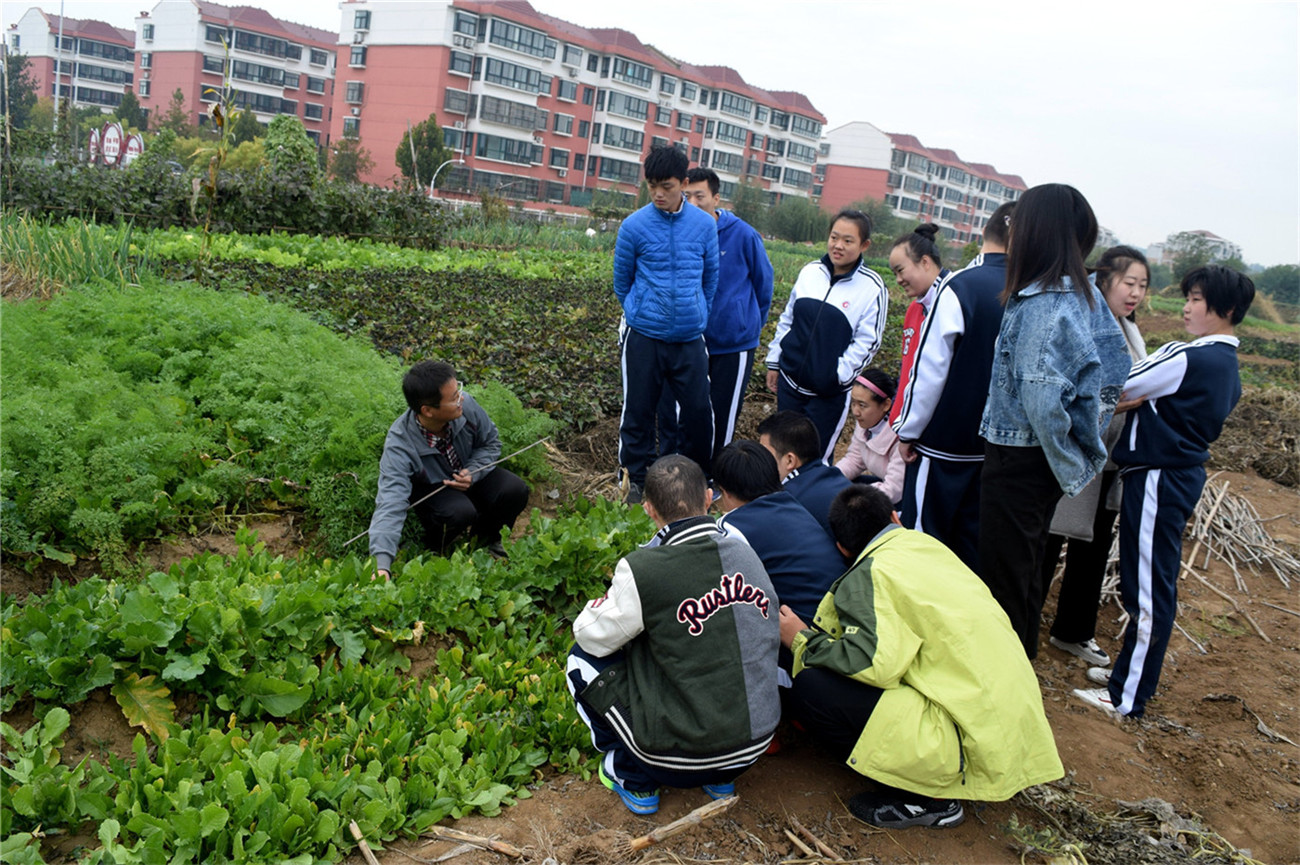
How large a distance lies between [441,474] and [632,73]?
58521mm

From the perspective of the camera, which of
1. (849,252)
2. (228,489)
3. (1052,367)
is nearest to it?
(1052,367)

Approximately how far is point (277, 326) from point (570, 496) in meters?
2.38

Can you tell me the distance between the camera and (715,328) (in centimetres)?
555

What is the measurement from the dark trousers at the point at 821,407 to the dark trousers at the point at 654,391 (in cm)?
48

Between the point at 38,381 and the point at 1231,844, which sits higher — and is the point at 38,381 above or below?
above

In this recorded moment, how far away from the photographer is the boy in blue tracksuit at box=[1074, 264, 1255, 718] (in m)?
3.59

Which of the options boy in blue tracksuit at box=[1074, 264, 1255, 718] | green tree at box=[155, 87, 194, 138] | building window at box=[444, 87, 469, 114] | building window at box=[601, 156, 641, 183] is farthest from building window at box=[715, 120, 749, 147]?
boy in blue tracksuit at box=[1074, 264, 1255, 718]

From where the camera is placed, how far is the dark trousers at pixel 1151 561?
3592 millimetres

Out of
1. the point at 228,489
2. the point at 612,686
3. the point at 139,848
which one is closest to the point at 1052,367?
the point at 612,686

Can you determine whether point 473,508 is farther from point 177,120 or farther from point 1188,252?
point 177,120

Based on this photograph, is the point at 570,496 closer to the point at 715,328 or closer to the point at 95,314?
the point at 715,328

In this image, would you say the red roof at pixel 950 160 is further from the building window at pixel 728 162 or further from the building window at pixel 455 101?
the building window at pixel 455 101

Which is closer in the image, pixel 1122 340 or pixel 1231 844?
pixel 1231 844

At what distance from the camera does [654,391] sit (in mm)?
5188
